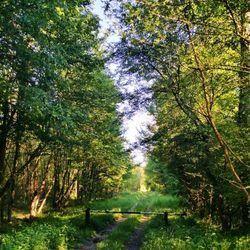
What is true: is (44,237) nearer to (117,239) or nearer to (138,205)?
(117,239)

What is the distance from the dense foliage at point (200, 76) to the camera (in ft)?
16.1

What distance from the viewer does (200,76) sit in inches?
198

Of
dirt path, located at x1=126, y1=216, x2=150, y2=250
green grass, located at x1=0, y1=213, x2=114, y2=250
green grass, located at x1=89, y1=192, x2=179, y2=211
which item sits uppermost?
green grass, located at x1=89, y1=192, x2=179, y2=211

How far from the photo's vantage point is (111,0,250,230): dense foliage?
4.91 meters

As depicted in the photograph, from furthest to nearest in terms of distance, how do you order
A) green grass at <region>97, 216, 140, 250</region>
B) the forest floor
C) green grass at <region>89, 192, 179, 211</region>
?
green grass at <region>89, 192, 179, 211</region> < green grass at <region>97, 216, 140, 250</region> < the forest floor

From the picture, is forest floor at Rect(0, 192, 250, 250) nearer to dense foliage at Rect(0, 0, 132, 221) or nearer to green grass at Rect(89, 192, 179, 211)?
dense foliage at Rect(0, 0, 132, 221)

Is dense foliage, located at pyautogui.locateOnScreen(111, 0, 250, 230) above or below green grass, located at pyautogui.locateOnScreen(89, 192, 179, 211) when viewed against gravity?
above

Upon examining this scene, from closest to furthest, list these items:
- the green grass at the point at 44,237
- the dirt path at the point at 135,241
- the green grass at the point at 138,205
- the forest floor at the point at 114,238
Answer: the green grass at the point at 44,237 → the forest floor at the point at 114,238 → the dirt path at the point at 135,241 → the green grass at the point at 138,205

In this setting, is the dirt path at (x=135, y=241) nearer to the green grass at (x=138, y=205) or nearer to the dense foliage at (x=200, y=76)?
the dense foliage at (x=200, y=76)

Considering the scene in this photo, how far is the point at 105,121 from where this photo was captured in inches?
822

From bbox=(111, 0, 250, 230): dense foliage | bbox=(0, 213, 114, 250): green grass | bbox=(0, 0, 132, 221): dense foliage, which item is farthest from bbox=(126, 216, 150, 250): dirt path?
bbox=(0, 0, 132, 221): dense foliage

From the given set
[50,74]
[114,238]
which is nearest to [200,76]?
[50,74]

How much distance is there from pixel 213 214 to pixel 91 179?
20805 millimetres

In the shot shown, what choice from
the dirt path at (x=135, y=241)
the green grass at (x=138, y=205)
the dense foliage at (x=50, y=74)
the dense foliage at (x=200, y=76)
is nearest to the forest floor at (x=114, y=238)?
the dirt path at (x=135, y=241)
